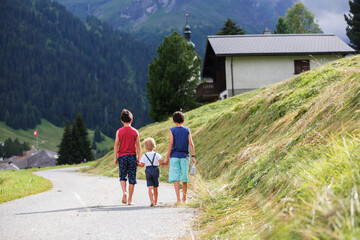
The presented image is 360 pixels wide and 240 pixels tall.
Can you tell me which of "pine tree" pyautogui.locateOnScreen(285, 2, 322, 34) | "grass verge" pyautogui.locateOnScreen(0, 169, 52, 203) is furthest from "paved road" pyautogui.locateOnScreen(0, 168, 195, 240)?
"pine tree" pyautogui.locateOnScreen(285, 2, 322, 34)

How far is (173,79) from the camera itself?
42062 millimetres

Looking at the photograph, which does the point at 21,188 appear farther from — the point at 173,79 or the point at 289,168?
the point at 173,79

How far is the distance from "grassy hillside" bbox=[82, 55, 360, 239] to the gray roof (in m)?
24.2

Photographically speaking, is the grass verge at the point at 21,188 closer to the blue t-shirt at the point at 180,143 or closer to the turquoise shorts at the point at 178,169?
the turquoise shorts at the point at 178,169

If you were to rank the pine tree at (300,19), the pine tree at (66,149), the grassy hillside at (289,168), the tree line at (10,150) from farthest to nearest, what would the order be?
the tree line at (10,150), the pine tree at (66,149), the pine tree at (300,19), the grassy hillside at (289,168)

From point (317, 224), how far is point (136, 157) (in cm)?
610

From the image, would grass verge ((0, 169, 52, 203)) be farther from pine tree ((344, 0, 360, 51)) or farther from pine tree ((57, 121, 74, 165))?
pine tree ((57, 121, 74, 165))

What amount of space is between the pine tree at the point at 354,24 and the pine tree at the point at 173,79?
22.4 metres

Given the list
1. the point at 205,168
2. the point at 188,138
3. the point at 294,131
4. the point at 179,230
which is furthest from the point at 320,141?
the point at 205,168

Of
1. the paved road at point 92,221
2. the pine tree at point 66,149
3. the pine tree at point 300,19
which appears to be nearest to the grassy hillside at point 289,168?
the paved road at point 92,221

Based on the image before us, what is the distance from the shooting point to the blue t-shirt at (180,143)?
305 inches

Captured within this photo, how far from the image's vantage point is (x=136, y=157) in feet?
27.5

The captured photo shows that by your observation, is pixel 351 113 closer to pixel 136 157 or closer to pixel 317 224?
pixel 317 224

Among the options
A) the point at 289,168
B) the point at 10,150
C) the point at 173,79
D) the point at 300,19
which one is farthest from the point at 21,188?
the point at 10,150
